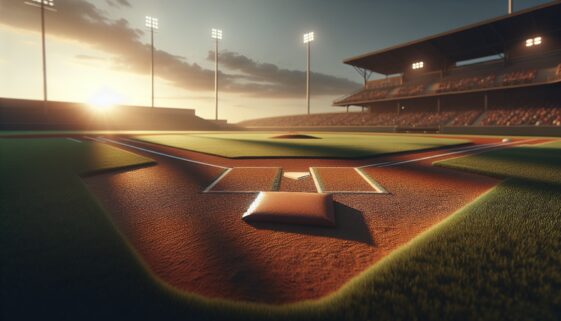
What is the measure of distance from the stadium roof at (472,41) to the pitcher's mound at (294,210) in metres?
31.3

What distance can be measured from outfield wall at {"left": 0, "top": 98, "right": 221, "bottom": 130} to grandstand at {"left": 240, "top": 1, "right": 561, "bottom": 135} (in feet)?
79.0

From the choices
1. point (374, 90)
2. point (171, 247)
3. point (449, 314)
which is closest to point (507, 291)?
point (449, 314)

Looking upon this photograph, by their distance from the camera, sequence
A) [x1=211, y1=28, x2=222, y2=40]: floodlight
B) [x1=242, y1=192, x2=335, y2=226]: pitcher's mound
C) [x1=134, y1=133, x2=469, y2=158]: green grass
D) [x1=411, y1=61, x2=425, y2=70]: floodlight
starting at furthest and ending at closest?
[x1=211, y1=28, x2=222, y2=40]: floodlight → [x1=411, y1=61, x2=425, y2=70]: floodlight → [x1=134, y1=133, x2=469, y2=158]: green grass → [x1=242, y1=192, x2=335, y2=226]: pitcher's mound

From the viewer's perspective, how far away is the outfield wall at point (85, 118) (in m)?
29.1

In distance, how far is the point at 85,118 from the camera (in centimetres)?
3462

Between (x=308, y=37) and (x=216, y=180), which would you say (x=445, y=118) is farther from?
(x=216, y=180)

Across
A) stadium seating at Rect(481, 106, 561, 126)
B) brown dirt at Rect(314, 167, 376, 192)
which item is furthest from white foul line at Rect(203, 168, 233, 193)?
stadium seating at Rect(481, 106, 561, 126)

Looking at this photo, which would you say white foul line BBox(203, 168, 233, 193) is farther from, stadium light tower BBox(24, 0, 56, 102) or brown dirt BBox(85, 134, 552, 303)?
stadium light tower BBox(24, 0, 56, 102)

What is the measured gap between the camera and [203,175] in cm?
582

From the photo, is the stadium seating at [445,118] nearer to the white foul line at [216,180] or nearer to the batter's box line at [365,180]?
the batter's box line at [365,180]

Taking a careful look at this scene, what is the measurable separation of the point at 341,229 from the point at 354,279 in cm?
99

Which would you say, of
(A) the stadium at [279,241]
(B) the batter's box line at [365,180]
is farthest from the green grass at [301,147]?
(B) the batter's box line at [365,180]

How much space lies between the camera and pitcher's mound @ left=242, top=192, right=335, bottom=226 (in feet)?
9.74

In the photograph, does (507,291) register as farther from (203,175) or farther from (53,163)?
(53,163)
